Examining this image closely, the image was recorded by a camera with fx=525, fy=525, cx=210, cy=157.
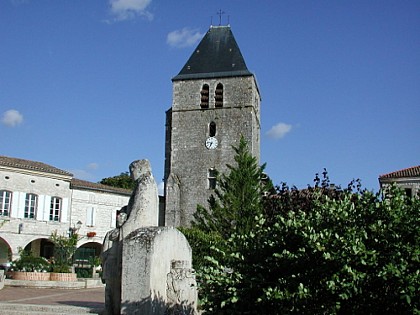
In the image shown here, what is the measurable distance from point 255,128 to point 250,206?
457 inches

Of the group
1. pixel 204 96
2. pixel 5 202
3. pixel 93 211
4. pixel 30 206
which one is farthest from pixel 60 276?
pixel 204 96

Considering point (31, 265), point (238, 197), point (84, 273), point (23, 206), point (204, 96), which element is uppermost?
point (204, 96)

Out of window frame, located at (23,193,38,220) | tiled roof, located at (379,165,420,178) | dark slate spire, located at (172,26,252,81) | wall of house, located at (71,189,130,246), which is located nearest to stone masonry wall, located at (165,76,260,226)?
dark slate spire, located at (172,26,252,81)

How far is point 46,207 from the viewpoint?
109 feet

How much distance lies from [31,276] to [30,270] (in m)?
0.89

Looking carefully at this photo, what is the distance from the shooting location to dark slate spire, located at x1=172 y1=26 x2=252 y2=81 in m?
39.2

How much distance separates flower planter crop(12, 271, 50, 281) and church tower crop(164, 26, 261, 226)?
16328 millimetres

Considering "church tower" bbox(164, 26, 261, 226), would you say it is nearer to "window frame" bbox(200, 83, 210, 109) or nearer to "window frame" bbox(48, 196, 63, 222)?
"window frame" bbox(200, 83, 210, 109)

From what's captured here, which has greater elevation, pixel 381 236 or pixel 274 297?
pixel 381 236

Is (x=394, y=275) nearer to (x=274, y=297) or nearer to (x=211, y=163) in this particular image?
(x=274, y=297)

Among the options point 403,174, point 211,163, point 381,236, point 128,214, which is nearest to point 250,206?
point 211,163

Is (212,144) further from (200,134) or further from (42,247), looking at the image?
(42,247)

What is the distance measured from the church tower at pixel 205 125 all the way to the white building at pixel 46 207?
13.9 feet

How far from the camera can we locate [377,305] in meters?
5.26
